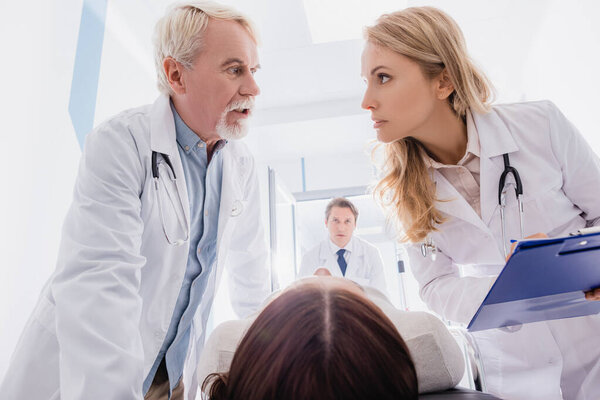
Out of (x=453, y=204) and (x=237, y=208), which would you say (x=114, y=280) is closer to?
(x=237, y=208)

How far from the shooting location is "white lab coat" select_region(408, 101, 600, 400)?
1.13m

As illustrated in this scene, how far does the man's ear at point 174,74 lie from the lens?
1524 millimetres

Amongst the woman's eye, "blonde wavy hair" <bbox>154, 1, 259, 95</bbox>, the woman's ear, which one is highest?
"blonde wavy hair" <bbox>154, 1, 259, 95</bbox>

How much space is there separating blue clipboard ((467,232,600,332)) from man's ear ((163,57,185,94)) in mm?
A: 1220

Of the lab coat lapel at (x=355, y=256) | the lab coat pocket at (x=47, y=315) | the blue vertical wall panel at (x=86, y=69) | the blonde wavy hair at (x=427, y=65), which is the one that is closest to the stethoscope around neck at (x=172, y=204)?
the lab coat pocket at (x=47, y=315)

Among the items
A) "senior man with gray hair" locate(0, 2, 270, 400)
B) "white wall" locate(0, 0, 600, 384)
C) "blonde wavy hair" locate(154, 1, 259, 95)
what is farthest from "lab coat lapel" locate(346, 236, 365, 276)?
"blonde wavy hair" locate(154, 1, 259, 95)

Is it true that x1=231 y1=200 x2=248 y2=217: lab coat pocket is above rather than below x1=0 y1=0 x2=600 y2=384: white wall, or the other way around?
below

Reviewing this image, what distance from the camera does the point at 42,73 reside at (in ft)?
5.39

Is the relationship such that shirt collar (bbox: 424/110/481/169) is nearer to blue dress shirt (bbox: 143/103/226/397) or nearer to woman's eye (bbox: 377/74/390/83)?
woman's eye (bbox: 377/74/390/83)

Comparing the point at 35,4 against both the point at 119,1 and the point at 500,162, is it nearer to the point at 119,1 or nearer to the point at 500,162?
the point at 119,1

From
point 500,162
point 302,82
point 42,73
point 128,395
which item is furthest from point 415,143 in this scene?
point 302,82

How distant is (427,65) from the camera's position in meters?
1.33

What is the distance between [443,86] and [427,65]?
90 mm

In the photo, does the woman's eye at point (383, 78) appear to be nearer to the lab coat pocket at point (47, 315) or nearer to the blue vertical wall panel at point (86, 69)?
the lab coat pocket at point (47, 315)
